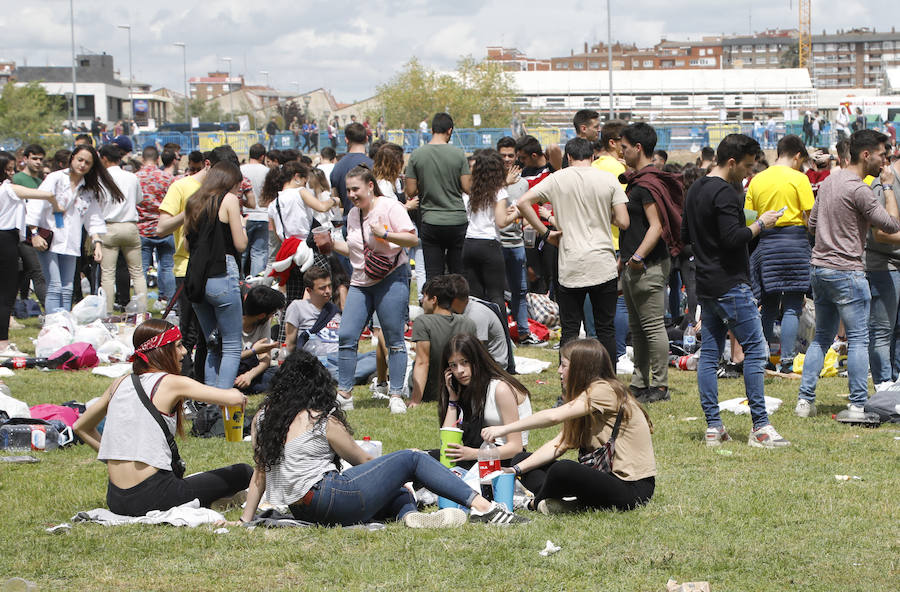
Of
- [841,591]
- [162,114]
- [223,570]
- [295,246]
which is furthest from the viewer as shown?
[162,114]

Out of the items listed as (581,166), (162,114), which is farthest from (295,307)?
(162,114)

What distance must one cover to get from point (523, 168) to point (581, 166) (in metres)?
3.48

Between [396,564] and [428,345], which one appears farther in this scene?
[428,345]

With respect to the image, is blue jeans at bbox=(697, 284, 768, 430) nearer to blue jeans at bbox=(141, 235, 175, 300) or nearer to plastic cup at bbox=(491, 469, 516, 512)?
plastic cup at bbox=(491, 469, 516, 512)

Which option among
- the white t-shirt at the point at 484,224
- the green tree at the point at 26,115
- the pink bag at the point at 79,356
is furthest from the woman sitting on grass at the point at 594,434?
the green tree at the point at 26,115

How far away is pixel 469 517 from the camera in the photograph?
5.34 metres

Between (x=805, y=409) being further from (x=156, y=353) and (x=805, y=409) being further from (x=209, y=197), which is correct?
(x=156, y=353)

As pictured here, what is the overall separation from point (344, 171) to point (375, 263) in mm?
3219

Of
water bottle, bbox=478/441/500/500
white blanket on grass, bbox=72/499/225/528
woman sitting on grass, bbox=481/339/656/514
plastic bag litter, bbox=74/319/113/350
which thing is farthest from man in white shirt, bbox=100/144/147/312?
woman sitting on grass, bbox=481/339/656/514

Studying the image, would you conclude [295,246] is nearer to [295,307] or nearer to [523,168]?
[295,307]

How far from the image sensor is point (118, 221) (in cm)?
1185

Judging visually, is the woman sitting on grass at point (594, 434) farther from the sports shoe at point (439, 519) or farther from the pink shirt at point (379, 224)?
the pink shirt at point (379, 224)

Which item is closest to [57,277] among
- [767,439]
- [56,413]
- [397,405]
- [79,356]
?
[79,356]

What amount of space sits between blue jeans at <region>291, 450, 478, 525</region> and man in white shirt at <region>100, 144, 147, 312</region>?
24.1 feet
